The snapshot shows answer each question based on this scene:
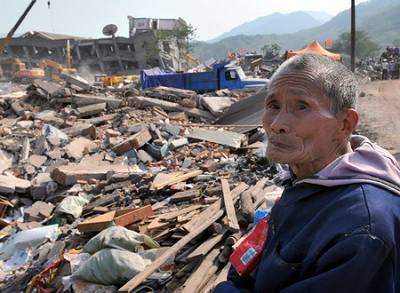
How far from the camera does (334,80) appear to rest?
4.86 ft

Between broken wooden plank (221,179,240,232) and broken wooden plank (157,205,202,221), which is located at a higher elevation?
broken wooden plank (221,179,240,232)

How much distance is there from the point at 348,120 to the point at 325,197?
1.11 ft

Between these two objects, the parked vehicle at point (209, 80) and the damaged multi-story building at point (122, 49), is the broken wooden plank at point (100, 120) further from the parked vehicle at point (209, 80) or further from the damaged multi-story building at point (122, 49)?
the damaged multi-story building at point (122, 49)

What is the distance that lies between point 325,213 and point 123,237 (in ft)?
10.9

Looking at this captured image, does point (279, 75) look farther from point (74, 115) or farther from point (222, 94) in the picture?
point (222, 94)

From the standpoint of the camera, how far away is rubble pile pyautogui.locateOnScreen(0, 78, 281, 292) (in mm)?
3895

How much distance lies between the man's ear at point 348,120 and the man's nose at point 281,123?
0.20 metres

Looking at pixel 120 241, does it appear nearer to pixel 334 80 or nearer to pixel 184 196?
pixel 184 196

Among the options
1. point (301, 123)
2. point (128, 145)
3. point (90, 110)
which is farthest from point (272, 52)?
point (301, 123)

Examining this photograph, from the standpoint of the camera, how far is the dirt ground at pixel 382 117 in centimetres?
964

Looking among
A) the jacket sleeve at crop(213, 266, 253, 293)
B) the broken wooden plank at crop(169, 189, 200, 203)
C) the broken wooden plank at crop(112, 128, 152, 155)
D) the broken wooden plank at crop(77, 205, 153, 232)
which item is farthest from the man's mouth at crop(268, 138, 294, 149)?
the broken wooden plank at crop(112, 128, 152, 155)

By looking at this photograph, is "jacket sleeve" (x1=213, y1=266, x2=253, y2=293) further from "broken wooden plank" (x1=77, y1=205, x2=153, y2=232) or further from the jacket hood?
"broken wooden plank" (x1=77, y1=205, x2=153, y2=232)

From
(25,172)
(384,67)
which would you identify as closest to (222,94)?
(25,172)

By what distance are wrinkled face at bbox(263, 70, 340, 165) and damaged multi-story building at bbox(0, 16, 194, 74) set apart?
4768 centimetres
